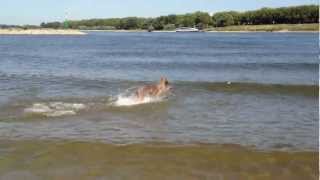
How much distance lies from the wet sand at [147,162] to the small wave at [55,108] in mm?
4433

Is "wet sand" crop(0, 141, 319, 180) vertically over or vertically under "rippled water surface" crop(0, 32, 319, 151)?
over

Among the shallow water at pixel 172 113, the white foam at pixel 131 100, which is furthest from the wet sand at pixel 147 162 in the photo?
the white foam at pixel 131 100

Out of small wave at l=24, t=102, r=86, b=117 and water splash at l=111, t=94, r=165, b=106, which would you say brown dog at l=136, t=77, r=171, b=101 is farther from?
small wave at l=24, t=102, r=86, b=117

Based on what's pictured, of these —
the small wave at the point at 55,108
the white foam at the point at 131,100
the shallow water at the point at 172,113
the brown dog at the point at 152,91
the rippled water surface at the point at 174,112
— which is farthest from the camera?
the brown dog at the point at 152,91

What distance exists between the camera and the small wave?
17094 millimetres

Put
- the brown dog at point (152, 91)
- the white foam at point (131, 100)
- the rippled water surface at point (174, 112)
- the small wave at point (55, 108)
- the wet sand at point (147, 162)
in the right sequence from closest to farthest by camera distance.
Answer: the wet sand at point (147, 162) → the rippled water surface at point (174, 112) → the small wave at point (55, 108) → the white foam at point (131, 100) → the brown dog at point (152, 91)

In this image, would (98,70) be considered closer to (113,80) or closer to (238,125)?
(113,80)

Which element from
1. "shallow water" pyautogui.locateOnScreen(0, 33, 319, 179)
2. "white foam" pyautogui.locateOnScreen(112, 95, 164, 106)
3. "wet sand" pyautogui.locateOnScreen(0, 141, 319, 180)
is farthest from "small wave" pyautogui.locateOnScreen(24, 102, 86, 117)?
"wet sand" pyautogui.locateOnScreen(0, 141, 319, 180)

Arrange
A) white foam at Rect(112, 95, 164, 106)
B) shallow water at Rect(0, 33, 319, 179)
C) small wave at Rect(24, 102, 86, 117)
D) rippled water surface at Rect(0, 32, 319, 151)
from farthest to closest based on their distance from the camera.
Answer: white foam at Rect(112, 95, 164, 106) < small wave at Rect(24, 102, 86, 117) < rippled water surface at Rect(0, 32, 319, 151) < shallow water at Rect(0, 33, 319, 179)

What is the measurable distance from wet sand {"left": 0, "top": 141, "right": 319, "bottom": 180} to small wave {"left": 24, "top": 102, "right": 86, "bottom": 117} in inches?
175

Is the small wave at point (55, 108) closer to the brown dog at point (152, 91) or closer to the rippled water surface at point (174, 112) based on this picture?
the rippled water surface at point (174, 112)

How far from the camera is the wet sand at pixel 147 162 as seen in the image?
398 inches

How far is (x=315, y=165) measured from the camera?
35.3 feet

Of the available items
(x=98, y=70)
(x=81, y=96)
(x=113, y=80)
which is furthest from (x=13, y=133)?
(x=98, y=70)
